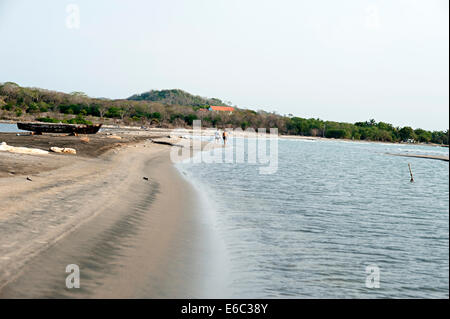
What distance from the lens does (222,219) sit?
12539 mm

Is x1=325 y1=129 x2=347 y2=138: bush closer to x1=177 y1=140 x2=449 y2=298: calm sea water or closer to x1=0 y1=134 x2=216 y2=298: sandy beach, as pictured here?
x1=177 y1=140 x2=449 y2=298: calm sea water

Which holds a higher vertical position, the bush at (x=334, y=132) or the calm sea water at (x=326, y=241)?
the bush at (x=334, y=132)

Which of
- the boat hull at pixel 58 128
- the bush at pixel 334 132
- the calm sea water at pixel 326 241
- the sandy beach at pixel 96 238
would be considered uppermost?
the bush at pixel 334 132

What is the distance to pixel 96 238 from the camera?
8.62m

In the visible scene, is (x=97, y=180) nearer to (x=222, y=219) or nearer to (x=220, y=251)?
(x=222, y=219)

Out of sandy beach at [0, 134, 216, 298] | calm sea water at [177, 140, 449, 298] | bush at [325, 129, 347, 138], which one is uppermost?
bush at [325, 129, 347, 138]

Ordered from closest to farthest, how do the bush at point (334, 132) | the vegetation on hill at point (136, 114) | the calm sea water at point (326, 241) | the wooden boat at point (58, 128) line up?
1. the calm sea water at point (326, 241)
2. the wooden boat at point (58, 128)
3. the vegetation on hill at point (136, 114)
4. the bush at point (334, 132)

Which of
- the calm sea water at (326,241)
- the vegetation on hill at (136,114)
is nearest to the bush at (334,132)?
the vegetation on hill at (136,114)

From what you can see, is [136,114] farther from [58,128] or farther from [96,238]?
[96,238]

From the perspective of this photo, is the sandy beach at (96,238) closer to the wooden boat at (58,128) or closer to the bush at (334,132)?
the wooden boat at (58,128)

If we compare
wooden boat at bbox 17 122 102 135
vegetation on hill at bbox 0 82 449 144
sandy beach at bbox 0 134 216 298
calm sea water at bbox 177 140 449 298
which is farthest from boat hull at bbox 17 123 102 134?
vegetation on hill at bbox 0 82 449 144

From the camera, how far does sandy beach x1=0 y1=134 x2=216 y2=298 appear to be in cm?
628

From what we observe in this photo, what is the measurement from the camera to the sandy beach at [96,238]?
247 inches

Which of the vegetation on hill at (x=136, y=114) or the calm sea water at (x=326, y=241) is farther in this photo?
the vegetation on hill at (x=136, y=114)
